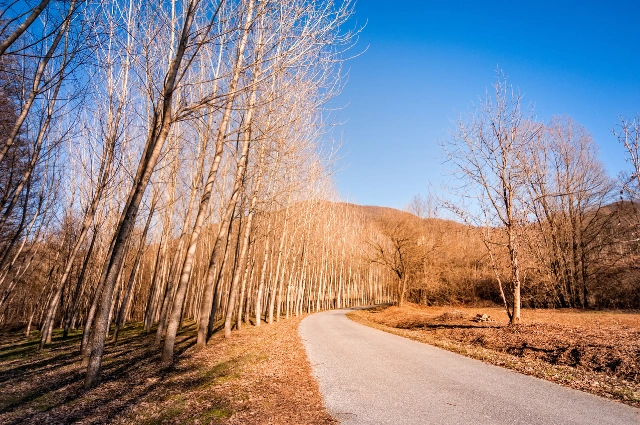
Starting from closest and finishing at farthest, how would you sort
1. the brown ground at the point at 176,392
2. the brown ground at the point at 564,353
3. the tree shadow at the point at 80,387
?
the brown ground at the point at 176,392
the tree shadow at the point at 80,387
the brown ground at the point at 564,353

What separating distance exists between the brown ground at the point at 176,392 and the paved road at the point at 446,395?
560mm

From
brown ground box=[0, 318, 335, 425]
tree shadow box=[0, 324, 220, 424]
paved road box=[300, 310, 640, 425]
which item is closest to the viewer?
paved road box=[300, 310, 640, 425]

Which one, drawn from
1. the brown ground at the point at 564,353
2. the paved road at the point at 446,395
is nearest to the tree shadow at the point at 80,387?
the paved road at the point at 446,395

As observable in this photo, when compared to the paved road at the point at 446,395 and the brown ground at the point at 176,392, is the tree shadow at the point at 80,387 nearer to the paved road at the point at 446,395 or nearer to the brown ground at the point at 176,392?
the brown ground at the point at 176,392

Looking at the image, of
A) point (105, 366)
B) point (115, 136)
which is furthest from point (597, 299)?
point (115, 136)

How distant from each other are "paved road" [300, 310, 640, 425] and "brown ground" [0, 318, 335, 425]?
0.56m

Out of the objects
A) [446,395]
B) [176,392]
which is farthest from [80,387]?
[446,395]

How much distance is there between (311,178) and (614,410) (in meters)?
17.9

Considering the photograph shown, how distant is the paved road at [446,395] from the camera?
13.5 ft

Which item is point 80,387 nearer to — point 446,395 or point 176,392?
point 176,392

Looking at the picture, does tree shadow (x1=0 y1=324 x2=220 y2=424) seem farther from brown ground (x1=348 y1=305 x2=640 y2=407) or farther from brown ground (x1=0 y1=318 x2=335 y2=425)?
brown ground (x1=348 y1=305 x2=640 y2=407)

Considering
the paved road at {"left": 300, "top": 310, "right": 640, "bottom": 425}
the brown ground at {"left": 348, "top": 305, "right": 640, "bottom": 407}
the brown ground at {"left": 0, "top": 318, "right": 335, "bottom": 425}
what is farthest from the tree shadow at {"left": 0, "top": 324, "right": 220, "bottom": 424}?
the brown ground at {"left": 348, "top": 305, "right": 640, "bottom": 407}

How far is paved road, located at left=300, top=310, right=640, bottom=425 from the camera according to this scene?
162 inches

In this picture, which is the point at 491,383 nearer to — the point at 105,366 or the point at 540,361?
the point at 540,361
